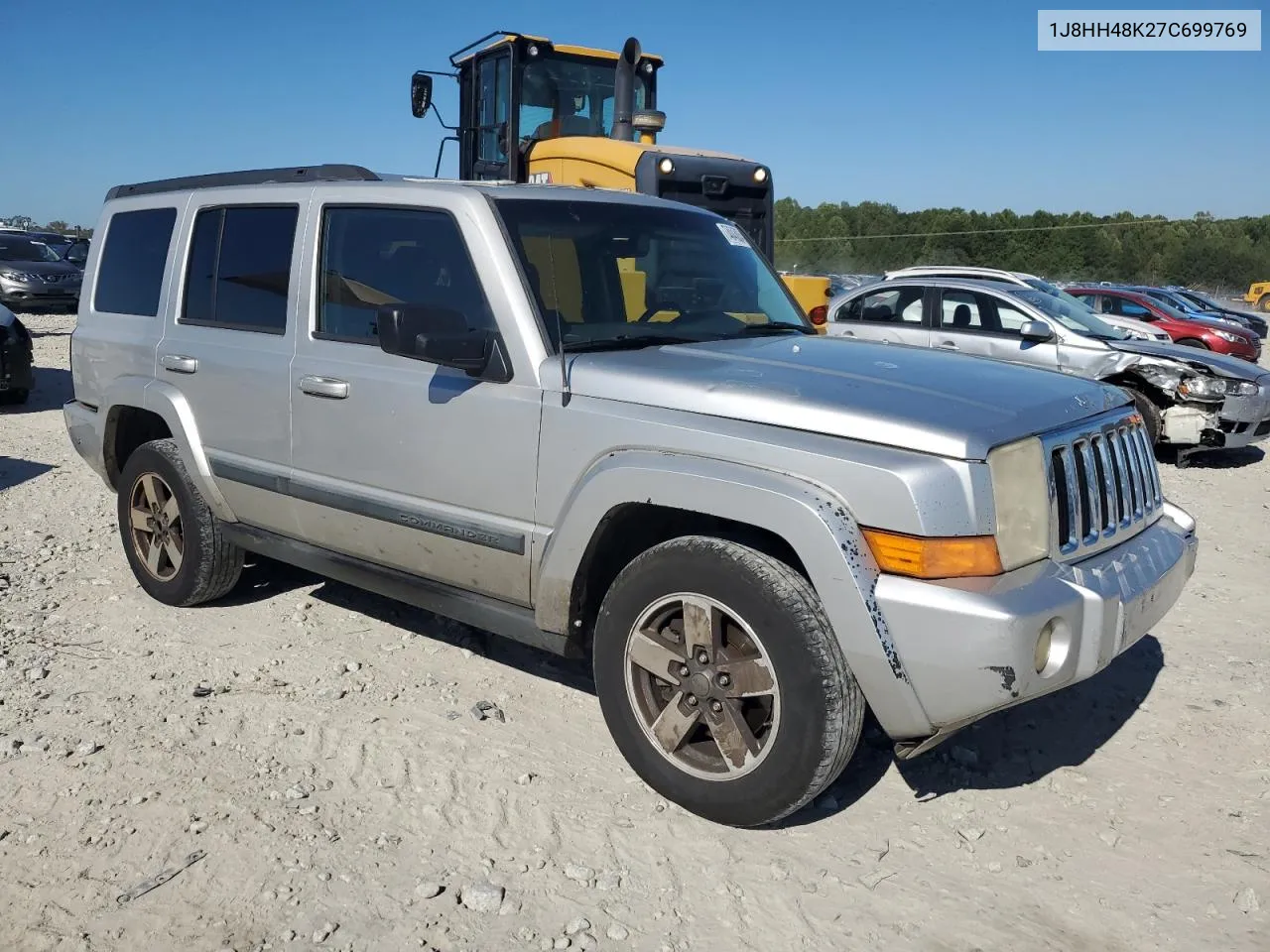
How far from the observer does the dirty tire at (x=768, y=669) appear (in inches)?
119

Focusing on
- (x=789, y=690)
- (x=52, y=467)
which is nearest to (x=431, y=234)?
(x=789, y=690)

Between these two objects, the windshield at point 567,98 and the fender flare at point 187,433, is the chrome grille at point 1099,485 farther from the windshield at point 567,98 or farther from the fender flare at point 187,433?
the windshield at point 567,98

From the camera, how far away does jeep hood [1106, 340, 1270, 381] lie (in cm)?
970

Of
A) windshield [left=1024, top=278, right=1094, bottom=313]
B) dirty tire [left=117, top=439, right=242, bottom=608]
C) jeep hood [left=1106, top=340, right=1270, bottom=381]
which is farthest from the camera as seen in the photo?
windshield [left=1024, top=278, right=1094, bottom=313]

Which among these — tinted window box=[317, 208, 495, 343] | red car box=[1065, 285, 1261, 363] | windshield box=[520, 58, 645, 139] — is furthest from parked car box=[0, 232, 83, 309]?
tinted window box=[317, 208, 495, 343]

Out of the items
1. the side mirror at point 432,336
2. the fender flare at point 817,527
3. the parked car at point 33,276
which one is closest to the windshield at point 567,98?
the side mirror at point 432,336

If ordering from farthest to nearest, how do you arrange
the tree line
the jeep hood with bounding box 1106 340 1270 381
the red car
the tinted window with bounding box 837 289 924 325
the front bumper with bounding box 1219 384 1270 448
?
the tree line, the red car, the tinted window with bounding box 837 289 924 325, the jeep hood with bounding box 1106 340 1270 381, the front bumper with bounding box 1219 384 1270 448

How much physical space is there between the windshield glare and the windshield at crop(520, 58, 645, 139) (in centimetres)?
448

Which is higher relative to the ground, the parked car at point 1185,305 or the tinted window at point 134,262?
the parked car at point 1185,305

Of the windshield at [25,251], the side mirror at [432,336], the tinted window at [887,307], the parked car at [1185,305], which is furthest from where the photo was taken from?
the parked car at [1185,305]

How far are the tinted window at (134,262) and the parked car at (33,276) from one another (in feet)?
55.0

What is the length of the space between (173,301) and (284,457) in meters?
1.15

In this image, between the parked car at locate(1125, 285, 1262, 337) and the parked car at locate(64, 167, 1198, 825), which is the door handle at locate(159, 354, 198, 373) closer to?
the parked car at locate(64, 167, 1198, 825)

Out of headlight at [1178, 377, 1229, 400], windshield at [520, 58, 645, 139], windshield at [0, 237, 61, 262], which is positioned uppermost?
windshield at [520, 58, 645, 139]
